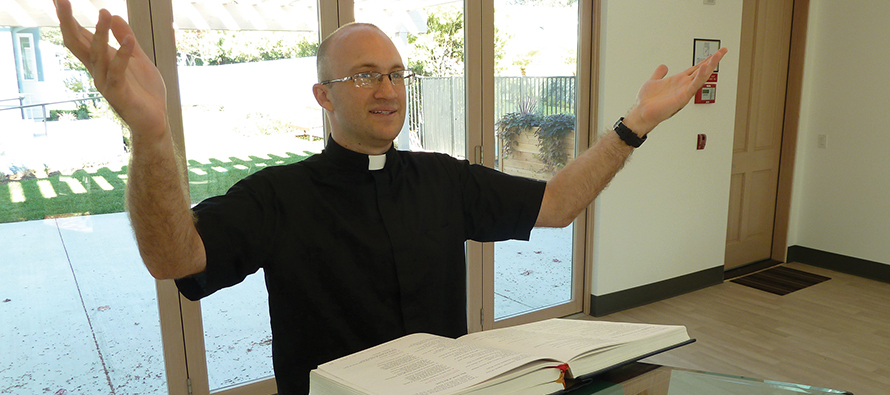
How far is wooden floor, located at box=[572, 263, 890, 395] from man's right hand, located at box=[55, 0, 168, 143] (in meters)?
2.89

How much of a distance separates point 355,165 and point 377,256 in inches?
8.2

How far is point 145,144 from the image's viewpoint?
84 cm

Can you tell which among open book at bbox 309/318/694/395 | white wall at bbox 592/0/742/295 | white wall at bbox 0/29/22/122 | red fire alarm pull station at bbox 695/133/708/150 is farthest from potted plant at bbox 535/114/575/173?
open book at bbox 309/318/694/395

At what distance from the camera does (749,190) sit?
4750 mm

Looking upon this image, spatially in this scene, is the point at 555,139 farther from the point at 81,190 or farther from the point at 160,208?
the point at 160,208

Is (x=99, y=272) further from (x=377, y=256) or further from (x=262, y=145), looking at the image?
(x=377, y=256)

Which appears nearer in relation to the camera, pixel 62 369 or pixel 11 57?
pixel 11 57

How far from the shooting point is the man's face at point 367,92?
125 centimetres

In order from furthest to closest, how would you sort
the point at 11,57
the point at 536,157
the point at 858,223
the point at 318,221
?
1. the point at 858,223
2. the point at 536,157
3. the point at 11,57
4. the point at 318,221

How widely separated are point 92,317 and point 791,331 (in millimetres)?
3637

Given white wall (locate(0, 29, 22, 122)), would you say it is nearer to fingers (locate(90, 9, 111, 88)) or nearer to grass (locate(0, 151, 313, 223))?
grass (locate(0, 151, 313, 223))

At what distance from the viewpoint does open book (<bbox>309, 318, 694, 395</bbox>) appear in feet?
2.35

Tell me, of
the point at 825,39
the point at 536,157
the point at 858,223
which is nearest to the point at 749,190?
the point at 858,223

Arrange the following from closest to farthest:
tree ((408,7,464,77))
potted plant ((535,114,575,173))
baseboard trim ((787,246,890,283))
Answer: tree ((408,7,464,77))
potted plant ((535,114,575,173))
baseboard trim ((787,246,890,283))
